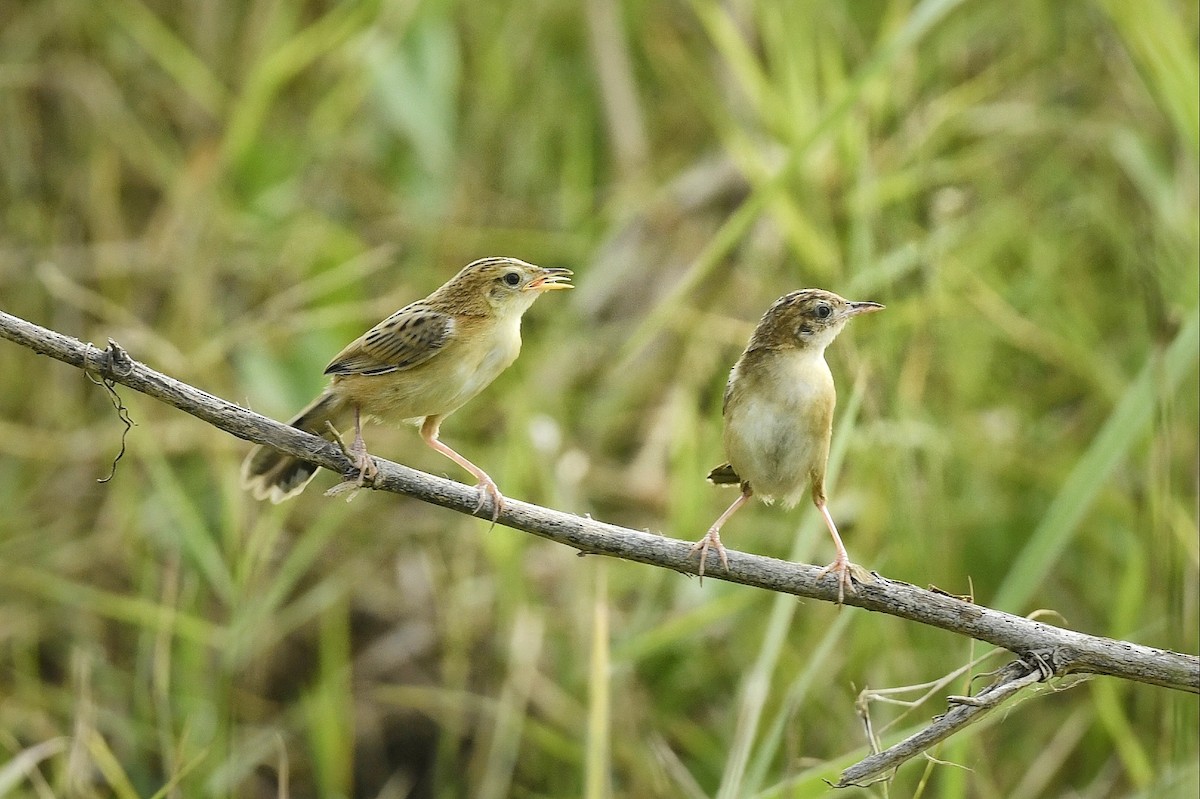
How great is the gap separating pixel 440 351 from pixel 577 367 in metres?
3.40

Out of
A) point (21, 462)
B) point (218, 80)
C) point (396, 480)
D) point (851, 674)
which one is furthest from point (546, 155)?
point (396, 480)

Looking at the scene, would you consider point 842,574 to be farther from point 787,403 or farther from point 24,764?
point 24,764

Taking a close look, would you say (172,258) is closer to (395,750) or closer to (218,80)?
(218,80)

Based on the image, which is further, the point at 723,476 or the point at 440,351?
the point at 723,476

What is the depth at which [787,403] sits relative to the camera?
3193 millimetres

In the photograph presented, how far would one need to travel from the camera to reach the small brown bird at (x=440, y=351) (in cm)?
298

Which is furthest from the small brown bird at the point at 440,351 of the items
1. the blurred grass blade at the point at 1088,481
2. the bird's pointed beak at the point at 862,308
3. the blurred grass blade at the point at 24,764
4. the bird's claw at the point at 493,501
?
the blurred grass blade at the point at 1088,481

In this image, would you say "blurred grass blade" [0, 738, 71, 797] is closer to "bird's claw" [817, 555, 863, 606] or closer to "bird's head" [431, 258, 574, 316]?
"bird's head" [431, 258, 574, 316]

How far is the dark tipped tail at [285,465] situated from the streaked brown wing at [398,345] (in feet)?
0.57

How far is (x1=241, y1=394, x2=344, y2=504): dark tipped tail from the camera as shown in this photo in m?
3.26

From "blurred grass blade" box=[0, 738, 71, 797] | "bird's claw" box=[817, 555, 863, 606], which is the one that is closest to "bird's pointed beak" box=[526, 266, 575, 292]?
"bird's claw" box=[817, 555, 863, 606]

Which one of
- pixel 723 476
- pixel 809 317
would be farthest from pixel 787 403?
pixel 723 476

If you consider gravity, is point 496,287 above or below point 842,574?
above

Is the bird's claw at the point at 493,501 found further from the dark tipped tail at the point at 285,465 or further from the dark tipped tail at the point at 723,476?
the dark tipped tail at the point at 723,476
